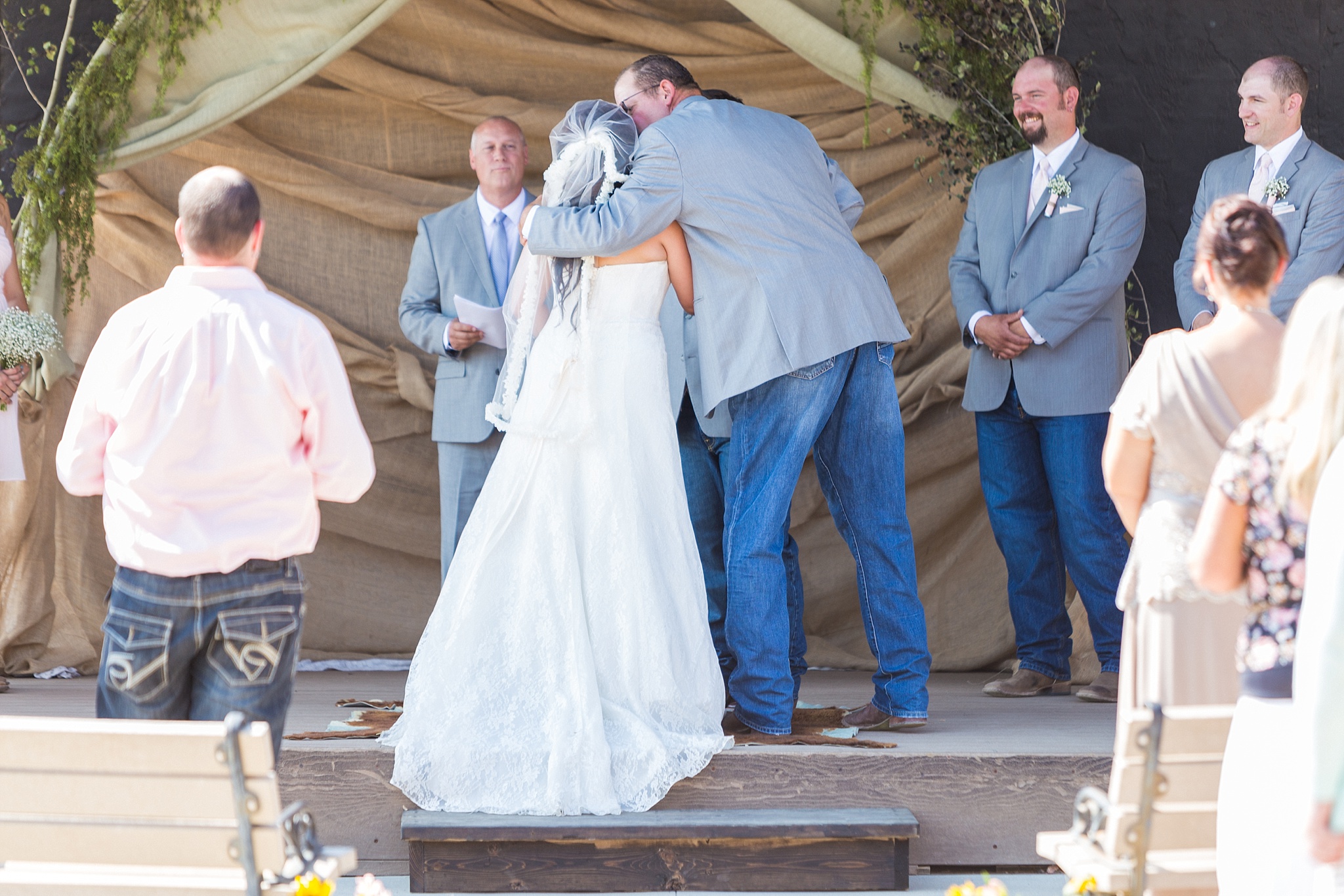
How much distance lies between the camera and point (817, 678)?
491cm

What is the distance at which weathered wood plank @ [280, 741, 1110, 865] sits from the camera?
10.6ft

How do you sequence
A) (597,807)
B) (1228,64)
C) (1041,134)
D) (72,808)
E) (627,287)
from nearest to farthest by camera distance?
(72,808), (597,807), (627,287), (1041,134), (1228,64)

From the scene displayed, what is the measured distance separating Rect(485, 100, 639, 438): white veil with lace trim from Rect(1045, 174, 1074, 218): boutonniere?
4.55ft

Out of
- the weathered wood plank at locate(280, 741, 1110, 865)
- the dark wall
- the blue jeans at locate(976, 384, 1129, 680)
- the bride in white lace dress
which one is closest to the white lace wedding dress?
the bride in white lace dress

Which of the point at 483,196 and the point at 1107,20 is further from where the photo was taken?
the point at 1107,20

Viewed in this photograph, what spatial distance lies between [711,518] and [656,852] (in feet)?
4.04

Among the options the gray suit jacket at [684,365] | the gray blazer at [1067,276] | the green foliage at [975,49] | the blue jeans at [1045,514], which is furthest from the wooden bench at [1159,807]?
the green foliage at [975,49]

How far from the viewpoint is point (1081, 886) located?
2.08 meters

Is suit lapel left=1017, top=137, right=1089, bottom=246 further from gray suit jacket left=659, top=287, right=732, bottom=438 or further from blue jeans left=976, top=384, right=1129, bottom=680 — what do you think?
gray suit jacket left=659, top=287, right=732, bottom=438

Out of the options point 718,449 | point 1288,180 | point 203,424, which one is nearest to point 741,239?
point 718,449

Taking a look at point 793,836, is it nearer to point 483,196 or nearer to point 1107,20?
point 483,196

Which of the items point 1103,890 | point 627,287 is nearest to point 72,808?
point 1103,890

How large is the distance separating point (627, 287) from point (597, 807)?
1.24 m

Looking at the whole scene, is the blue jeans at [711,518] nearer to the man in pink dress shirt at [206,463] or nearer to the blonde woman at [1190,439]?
the blonde woman at [1190,439]
